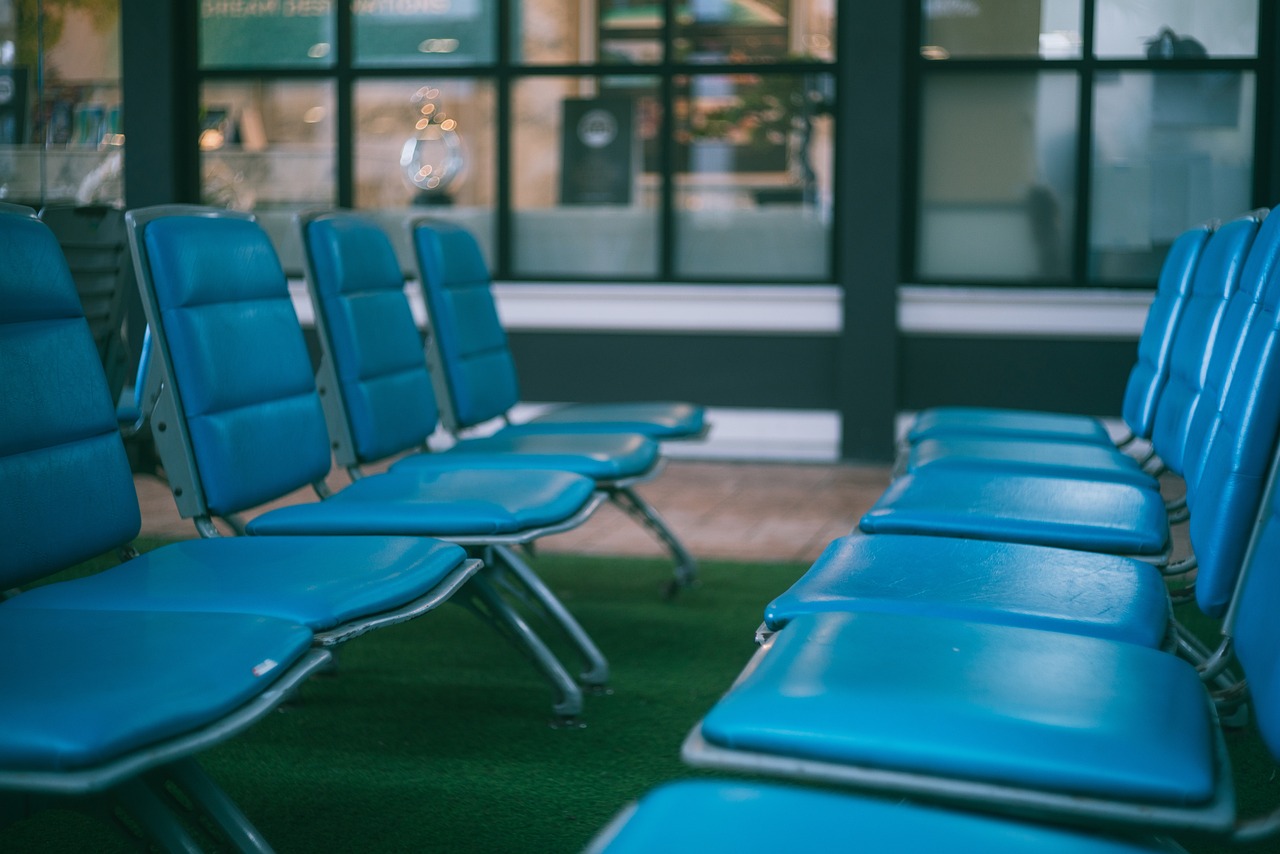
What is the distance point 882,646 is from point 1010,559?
0.50m

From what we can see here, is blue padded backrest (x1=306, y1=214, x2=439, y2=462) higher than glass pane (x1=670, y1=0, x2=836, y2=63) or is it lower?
lower

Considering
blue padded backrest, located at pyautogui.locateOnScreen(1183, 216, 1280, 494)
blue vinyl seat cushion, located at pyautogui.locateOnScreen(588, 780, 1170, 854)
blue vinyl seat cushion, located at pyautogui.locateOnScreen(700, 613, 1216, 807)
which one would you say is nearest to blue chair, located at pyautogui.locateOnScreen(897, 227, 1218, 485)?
blue padded backrest, located at pyautogui.locateOnScreen(1183, 216, 1280, 494)

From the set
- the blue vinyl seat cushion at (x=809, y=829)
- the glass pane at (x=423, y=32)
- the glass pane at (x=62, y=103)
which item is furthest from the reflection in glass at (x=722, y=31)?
the blue vinyl seat cushion at (x=809, y=829)

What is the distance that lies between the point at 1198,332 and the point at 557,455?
1.29 m

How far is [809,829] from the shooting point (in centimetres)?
91

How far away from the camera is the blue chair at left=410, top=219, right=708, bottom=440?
327 centimetres

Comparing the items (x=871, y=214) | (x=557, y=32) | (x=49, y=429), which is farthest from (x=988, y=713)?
(x=557, y=32)

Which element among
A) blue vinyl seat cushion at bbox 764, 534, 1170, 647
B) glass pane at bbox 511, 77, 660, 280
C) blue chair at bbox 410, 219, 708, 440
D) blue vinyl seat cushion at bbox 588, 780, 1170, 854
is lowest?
blue vinyl seat cushion at bbox 588, 780, 1170, 854

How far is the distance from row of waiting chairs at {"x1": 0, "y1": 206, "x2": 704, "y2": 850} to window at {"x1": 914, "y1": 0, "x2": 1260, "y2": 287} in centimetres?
334

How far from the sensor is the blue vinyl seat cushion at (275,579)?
1.60 meters

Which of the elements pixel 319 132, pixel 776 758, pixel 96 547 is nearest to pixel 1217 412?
pixel 776 758

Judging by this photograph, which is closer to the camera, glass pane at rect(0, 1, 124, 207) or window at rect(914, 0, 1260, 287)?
window at rect(914, 0, 1260, 287)

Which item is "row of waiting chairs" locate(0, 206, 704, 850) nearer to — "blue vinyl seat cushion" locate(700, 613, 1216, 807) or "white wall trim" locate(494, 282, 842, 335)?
"blue vinyl seat cushion" locate(700, 613, 1216, 807)

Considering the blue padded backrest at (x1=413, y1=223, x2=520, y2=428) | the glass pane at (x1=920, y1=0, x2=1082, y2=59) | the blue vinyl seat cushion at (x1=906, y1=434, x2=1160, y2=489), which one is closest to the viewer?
the blue vinyl seat cushion at (x1=906, y1=434, x2=1160, y2=489)
